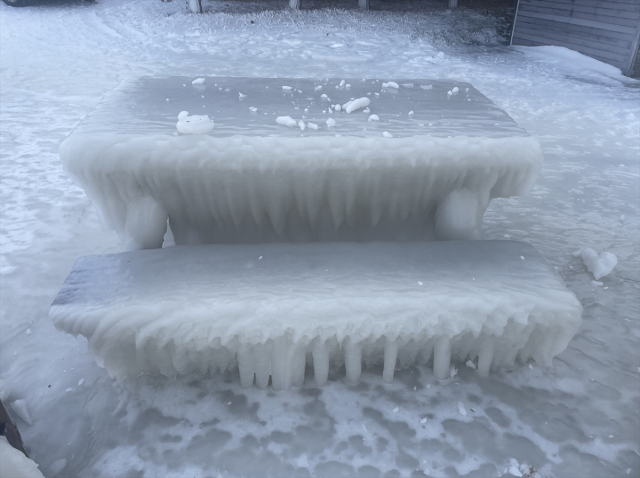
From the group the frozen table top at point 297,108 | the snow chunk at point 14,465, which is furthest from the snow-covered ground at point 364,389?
the frozen table top at point 297,108

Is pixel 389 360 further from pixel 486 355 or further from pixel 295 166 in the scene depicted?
pixel 295 166

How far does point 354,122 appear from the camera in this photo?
1.49 m

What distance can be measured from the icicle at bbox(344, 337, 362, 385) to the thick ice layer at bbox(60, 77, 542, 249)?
505 mm

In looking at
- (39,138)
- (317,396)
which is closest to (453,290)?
(317,396)

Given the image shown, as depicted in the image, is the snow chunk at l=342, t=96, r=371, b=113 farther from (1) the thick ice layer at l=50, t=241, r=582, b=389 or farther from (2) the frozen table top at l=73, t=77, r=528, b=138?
(1) the thick ice layer at l=50, t=241, r=582, b=389

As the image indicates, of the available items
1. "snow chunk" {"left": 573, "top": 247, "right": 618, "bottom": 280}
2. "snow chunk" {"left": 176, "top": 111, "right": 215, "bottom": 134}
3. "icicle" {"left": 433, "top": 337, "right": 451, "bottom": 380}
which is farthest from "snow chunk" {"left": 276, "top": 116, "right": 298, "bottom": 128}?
"snow chunk" {"left": 573, "top": 247, "right": 618, "bottom": 280}

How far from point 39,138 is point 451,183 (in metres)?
2.94

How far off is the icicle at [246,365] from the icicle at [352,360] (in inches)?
10.4

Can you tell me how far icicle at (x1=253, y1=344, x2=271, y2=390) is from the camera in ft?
4.02

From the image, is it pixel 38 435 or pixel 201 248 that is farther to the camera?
pixel 201 248

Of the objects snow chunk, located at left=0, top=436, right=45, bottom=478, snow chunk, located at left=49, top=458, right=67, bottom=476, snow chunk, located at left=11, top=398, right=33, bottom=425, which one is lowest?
snow chunk, located at left=49, top=458, right=67, bottom=476

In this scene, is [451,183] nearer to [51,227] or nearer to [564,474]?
[564,474]

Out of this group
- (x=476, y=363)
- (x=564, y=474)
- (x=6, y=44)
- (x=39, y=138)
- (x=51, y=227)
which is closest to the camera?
(x=564, y=474)

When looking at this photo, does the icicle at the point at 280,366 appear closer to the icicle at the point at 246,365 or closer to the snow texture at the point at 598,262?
the icicle at the point at 246,365
